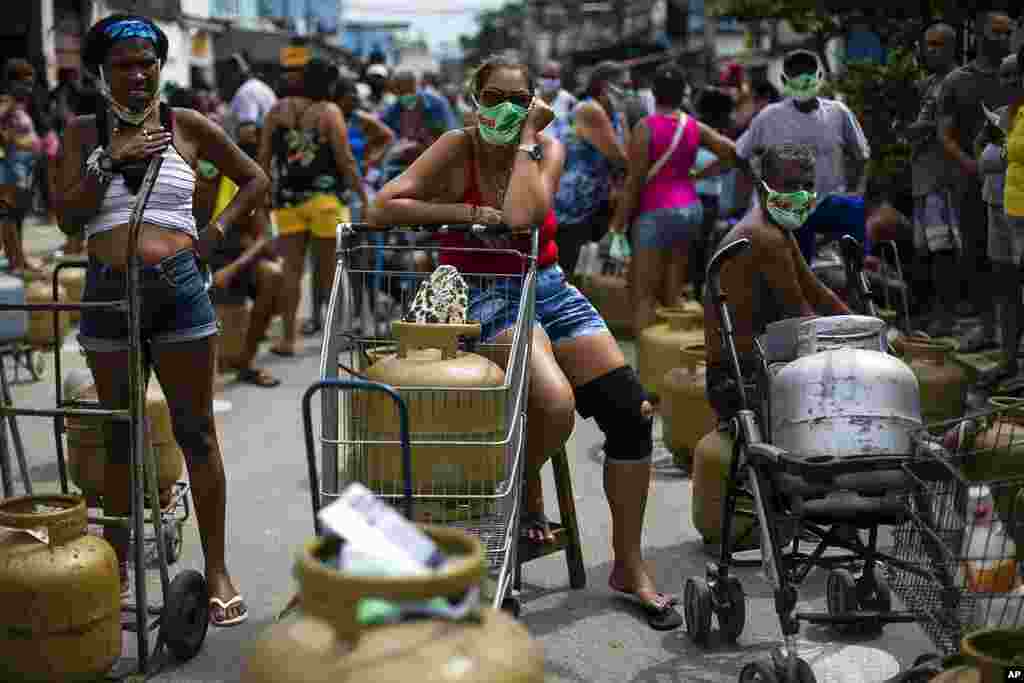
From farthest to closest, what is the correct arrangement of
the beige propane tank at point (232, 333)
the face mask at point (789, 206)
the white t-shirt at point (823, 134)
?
the beige propane tank at point (232, 333) < the white t-shirt at point (823, 134) < the face mask at point (789, 206)

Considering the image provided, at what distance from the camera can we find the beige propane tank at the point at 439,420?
13.9 ft

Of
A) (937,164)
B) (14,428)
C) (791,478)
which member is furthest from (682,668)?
(937,164)

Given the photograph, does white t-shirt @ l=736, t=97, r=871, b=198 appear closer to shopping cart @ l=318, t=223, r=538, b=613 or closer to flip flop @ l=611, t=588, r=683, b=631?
flip flop @ l=611, t=588, r=683, b=631

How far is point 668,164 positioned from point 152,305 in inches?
222

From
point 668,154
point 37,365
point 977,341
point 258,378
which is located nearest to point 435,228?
point 668,154

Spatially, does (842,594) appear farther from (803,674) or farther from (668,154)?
(668,154)

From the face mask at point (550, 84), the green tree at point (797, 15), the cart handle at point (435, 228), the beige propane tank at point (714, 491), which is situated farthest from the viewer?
the face mask at point (550, 84)

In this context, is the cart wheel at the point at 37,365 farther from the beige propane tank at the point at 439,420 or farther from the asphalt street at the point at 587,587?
the beige propane tank at the point at 439,420

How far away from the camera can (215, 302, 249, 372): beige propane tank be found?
35.1ft

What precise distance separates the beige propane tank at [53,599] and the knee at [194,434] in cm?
64

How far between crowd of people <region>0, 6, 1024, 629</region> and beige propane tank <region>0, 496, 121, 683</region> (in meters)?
0.67

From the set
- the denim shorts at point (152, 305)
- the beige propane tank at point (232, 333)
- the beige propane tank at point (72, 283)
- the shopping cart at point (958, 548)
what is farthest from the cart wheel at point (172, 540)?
the beige propane tank at point (72, 283)

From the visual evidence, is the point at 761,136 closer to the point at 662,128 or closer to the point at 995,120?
the point at 662,128

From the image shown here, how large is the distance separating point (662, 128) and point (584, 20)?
288 feet
